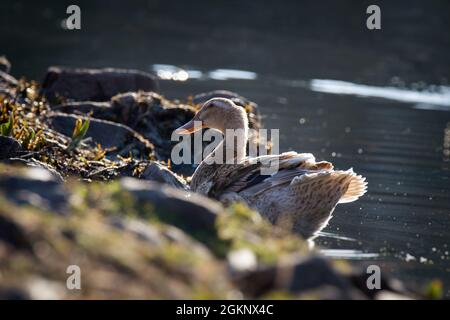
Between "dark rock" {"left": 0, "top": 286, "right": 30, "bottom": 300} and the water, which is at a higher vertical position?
the water

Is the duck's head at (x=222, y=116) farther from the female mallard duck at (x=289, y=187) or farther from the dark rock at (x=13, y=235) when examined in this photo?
the dark rock at (x=13, y=235)

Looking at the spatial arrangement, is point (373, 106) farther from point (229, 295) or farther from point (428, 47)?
point (229, 295)

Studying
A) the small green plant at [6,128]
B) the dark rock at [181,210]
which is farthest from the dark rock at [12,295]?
the small green plant at [6,128]

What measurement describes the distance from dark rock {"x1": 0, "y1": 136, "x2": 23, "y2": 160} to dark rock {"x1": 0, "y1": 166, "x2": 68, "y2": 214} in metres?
4.19

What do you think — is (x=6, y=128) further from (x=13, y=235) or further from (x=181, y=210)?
(x=13, y=235)

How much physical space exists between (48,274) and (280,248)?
1.68 metres

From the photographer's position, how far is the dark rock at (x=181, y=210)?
245 inches

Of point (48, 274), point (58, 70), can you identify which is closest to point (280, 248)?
point (48, 274)

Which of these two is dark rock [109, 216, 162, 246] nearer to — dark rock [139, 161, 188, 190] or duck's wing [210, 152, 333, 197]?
duck's wing [210, 152, 333, 197]

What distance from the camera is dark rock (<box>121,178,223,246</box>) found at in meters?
6.21

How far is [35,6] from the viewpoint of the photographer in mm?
42281

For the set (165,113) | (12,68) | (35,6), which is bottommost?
(165,113)

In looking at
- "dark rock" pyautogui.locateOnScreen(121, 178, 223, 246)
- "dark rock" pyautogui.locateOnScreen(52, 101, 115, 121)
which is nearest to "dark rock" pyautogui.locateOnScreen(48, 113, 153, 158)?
"dark rock" pyautogui.locateOnScreen(52, 101, 115, 121)

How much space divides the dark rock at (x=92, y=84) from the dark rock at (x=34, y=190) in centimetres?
1179
